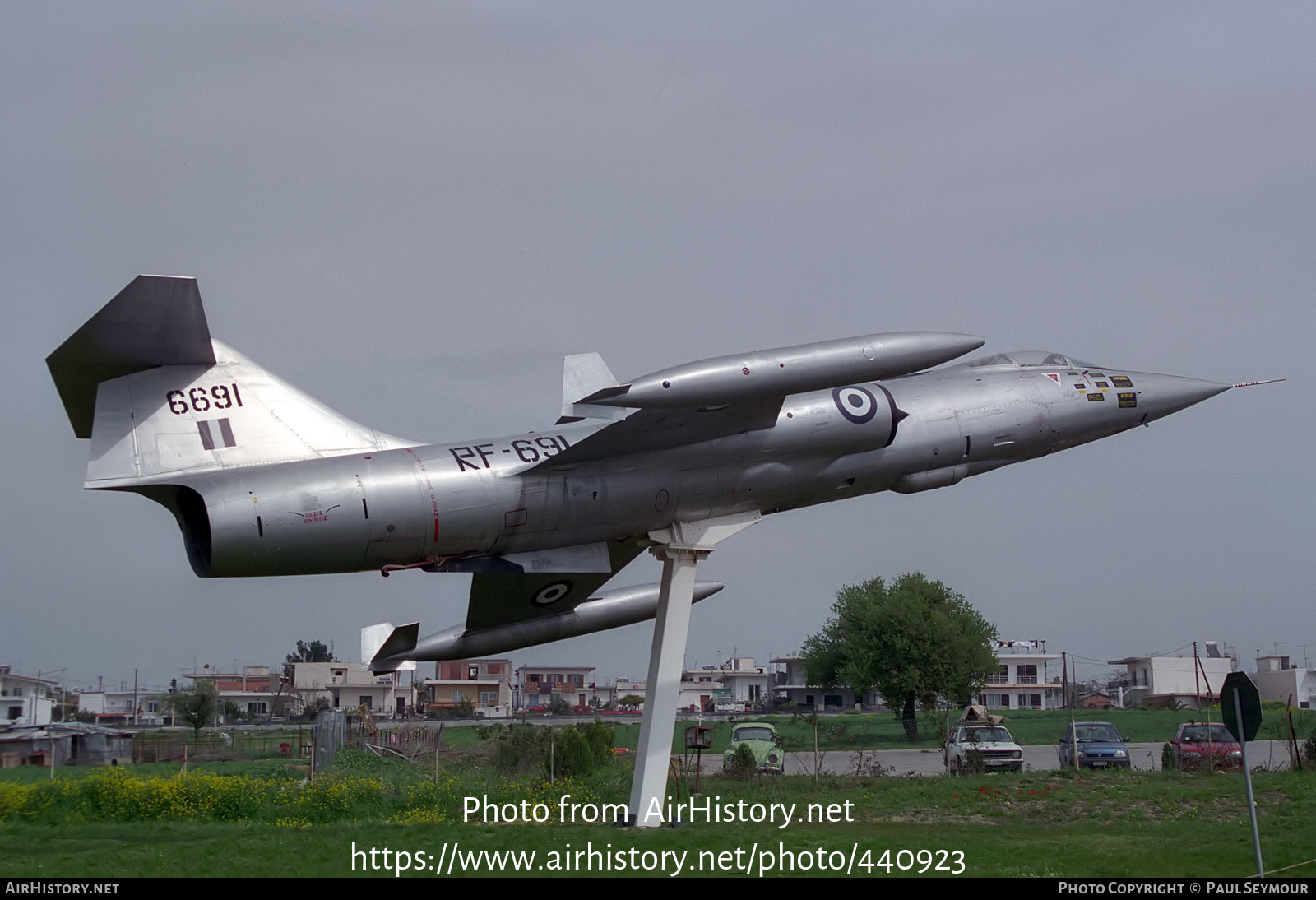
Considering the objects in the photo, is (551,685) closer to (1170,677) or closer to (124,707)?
(124,707)

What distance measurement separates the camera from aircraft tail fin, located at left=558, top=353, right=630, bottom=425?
11555 millimetres

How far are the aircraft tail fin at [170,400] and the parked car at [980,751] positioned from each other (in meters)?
13.5

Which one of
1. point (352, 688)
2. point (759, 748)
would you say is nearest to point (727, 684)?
point (352, 688)

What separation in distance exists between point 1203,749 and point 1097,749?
2.01 meters

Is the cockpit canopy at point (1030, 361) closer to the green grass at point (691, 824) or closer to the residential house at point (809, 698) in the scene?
the green grass at point (691, 824)

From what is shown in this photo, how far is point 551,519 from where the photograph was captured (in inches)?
487

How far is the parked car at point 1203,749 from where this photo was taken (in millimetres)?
20047

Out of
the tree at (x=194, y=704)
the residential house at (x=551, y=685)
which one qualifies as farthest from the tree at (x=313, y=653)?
the tree at (x=194, y=704)

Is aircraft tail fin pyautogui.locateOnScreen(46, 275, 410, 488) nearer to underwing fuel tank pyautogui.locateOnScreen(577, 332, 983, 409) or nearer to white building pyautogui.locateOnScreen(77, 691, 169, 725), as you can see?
underwing fuel tank pyautogui.locateOnScreen(577, 332, 983, 409)

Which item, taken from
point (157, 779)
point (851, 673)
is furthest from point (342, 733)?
point (851, 673)

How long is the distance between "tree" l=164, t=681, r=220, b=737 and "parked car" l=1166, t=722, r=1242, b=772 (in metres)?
31.6

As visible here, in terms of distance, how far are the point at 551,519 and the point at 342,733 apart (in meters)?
14.7

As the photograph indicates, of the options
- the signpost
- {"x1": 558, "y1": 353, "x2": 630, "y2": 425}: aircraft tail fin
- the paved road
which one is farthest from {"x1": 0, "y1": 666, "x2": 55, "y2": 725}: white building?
the signpost
